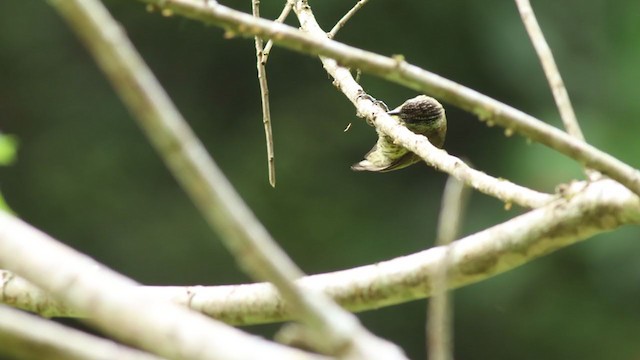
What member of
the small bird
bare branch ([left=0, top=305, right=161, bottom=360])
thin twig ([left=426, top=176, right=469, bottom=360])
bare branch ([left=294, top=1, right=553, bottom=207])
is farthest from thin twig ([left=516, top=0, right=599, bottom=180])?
the small bird

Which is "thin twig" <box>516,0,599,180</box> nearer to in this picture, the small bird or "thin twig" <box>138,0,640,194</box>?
"thin twig" <box>138,0,640,194</box>

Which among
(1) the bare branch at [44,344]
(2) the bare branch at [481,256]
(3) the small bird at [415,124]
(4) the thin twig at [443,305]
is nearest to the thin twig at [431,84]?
(2) the bare branch at [481,256]

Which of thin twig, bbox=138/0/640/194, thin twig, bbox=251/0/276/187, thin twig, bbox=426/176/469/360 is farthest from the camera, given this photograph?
thin twig, bbox=251/0/276/187

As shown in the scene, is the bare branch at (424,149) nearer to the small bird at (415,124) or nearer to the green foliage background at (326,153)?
the small bird at (415,124)

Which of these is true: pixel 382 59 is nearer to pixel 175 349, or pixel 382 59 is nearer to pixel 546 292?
pixel 175 349

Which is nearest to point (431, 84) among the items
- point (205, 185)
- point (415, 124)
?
point (205, 185)

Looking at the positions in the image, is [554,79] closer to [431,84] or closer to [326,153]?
[431,84]
